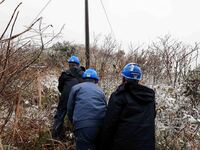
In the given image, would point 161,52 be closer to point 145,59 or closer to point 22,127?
point 145,59

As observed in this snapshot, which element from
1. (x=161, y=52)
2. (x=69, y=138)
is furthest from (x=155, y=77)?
(x=69, y=138)

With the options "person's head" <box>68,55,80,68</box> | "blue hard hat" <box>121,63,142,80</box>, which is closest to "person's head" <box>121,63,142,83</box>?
"blue hard hat" <box>121,63,142,80</box>

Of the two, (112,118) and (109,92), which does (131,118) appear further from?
(109,92)

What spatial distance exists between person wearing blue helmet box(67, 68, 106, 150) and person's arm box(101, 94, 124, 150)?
1.70ft

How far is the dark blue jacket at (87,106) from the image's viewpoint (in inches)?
185

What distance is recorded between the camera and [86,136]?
4.70 meters

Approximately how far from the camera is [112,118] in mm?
4004

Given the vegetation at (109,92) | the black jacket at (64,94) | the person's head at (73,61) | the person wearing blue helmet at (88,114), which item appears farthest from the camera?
the person's head at (73,61)

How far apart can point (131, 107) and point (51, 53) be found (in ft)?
35.3

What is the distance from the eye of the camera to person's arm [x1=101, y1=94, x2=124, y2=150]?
3971 millimetres

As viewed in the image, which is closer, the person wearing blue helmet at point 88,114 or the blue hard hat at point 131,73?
the blue hard hat at point 131,73

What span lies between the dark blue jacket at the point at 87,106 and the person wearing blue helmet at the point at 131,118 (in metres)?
0.64

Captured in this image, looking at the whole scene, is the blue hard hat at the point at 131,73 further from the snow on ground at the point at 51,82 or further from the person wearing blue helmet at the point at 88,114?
the snow on ground at the point at 51,82

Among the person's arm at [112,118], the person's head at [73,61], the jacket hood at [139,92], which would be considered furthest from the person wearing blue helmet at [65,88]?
the jacket hood at [139,92]
